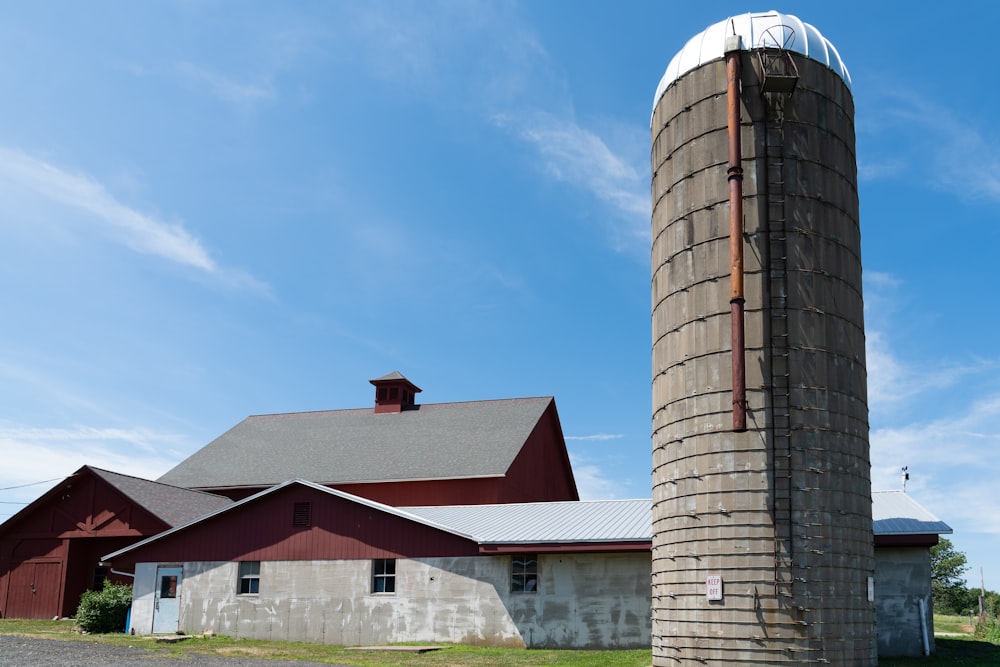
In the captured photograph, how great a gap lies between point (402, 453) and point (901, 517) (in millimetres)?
19110

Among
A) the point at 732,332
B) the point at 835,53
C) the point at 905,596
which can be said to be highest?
the point at 835,53

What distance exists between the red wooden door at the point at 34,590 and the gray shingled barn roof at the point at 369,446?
638 centimetres

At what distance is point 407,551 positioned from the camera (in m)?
25.2

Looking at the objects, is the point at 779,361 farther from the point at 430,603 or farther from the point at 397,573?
the point at 397,573

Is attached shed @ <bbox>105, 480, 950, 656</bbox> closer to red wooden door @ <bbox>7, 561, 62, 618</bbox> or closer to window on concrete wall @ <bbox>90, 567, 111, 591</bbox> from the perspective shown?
window on concrete wall @ <bbox>90, 567, 111, 591</bbox>

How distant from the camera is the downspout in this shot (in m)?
15.8

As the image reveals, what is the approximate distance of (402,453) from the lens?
3622 centimetres

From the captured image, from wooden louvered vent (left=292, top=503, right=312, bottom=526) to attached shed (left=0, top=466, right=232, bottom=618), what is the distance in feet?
23.4

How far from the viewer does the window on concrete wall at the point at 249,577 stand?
26.7 m

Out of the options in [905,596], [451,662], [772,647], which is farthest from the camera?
[905,596]

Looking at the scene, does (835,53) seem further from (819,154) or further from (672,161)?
(672,161)

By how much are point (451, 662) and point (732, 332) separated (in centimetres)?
927

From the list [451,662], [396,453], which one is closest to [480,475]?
[396,453]

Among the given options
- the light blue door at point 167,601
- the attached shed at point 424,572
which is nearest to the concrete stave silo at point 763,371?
the attached shed at point 424,572
